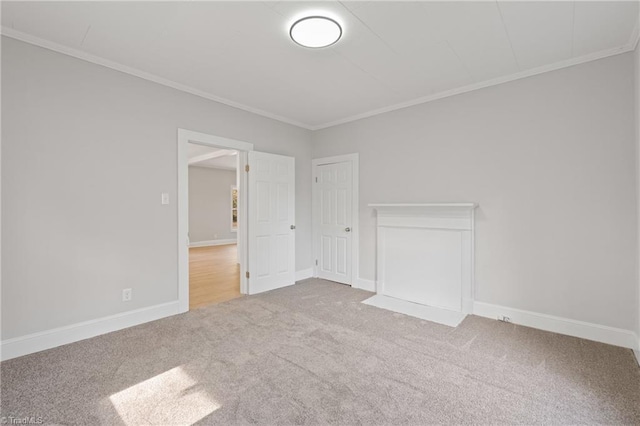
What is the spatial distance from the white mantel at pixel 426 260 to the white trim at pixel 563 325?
8.7 inches

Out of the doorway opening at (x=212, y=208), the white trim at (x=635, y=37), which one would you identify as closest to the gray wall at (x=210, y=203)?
the doorway opening at (x=212, y=208)

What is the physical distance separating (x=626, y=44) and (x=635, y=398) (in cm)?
277

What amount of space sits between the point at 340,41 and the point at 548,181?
8.04 ft

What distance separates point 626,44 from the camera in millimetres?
2498

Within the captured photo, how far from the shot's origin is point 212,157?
7.93 metres

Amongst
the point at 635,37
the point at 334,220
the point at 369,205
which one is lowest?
the point at 334,220

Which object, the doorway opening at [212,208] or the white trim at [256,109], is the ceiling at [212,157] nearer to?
the doorway opening at [212,208]

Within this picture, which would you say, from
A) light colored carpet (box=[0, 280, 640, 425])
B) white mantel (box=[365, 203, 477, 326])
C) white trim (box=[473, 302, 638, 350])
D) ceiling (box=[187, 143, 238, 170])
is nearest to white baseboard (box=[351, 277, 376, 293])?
white mantel (box=[365, 203, 477, 326])

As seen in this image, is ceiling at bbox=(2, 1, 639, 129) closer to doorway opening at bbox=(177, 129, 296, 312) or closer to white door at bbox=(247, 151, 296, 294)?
doorway opening at bbox=(177, 129, 296, 312)

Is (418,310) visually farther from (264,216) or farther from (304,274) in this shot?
(264,216)

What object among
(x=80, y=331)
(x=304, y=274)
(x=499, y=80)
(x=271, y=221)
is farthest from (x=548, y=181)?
(x=80, y=331)

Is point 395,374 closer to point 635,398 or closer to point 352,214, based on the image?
point 635,398

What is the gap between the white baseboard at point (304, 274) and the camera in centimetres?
488

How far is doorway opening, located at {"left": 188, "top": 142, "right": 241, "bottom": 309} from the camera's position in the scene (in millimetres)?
7211
